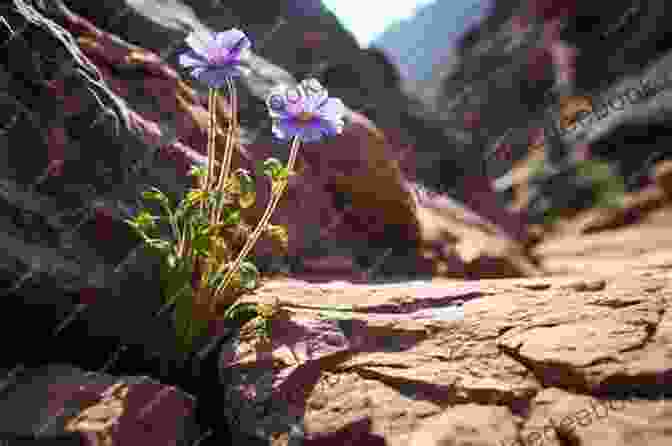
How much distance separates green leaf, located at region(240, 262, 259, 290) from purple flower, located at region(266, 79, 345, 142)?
1.82 feet

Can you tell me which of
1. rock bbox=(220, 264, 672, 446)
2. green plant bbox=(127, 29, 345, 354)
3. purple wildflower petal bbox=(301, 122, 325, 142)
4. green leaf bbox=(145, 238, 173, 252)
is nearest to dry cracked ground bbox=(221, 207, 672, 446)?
rock bbox=(220, 264, 672, 446)

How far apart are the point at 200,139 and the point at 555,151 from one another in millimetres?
15260

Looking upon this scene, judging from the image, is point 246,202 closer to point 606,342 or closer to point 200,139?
point 200,139

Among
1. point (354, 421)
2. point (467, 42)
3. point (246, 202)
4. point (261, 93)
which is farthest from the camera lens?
point (467, 42)

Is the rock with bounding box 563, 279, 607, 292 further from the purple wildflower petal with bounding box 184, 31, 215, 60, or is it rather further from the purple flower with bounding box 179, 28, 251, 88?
the purple wildflower petal with bounding box 184, 31, 215, 60

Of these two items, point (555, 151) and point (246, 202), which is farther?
point (555, 151)

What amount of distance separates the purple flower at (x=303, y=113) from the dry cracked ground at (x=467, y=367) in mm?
721

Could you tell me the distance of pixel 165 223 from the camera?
7.94 ft

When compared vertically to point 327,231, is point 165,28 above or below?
above

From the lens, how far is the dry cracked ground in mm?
1388

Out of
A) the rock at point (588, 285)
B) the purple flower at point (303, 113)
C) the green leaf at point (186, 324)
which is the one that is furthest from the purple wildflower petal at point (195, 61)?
the rock at point (588, 285)

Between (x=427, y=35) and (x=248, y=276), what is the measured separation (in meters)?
53.5

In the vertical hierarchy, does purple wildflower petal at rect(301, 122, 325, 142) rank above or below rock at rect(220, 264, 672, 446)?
above

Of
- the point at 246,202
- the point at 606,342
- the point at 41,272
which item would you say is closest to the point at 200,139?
the point at 246,202
